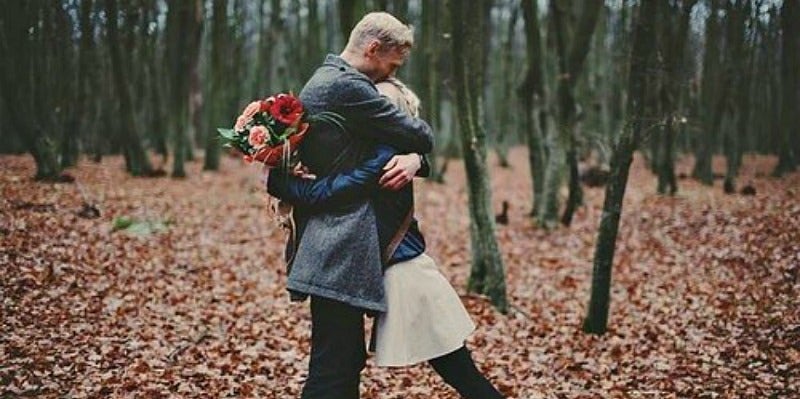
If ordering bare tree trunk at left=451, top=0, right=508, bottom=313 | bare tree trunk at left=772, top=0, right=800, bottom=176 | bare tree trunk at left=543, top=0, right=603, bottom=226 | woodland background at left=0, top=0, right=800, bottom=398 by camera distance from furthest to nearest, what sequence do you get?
bare tree trunk at left=543, top=0, right=603, bottom=226, bare tree trunk at left=772, top=0, right=800, bottom=176, bare tree trunk at left=451, top=0, right=508, bottom=313, woodland background at left=0, top=0, right=800, bottom=398

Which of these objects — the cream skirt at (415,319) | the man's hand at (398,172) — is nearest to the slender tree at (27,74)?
the man's hand at (398,172)

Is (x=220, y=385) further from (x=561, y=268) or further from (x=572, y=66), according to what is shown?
(x=572, y=66)

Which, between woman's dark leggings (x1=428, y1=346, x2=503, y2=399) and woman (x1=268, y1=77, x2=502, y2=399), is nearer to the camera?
woman (x1=268, y1=77, x2=502, y2=399)

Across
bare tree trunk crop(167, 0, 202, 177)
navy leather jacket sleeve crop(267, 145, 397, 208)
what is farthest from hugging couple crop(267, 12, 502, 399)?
bare tree trunk crop(167, 0, 202, 177)

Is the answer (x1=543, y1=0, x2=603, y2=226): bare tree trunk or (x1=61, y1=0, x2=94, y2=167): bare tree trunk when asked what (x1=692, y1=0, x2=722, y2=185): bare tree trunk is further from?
(x1=61, y1=0, x2=94, y2=167): bare tree trunk

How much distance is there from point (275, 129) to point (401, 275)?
2.82 ft

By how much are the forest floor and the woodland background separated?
0.12ft

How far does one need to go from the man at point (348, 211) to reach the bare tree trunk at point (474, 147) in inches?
196

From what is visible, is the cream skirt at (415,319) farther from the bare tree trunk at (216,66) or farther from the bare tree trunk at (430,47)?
the bare tree trunk at (216,66)

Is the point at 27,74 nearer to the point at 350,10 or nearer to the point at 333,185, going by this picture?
the point at 350,10

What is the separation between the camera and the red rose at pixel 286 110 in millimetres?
3311

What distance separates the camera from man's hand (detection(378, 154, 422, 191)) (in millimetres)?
3363

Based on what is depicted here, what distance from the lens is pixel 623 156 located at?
23.5 feet

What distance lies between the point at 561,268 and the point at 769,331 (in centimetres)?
472
